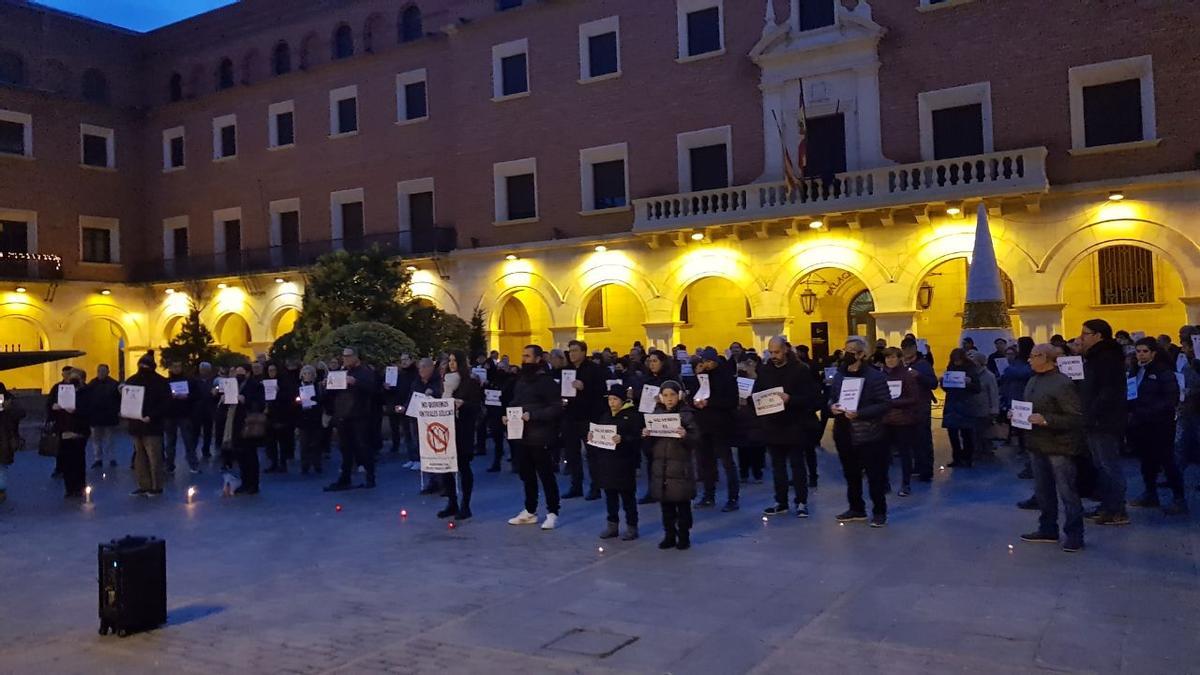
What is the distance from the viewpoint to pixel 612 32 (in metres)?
26.9

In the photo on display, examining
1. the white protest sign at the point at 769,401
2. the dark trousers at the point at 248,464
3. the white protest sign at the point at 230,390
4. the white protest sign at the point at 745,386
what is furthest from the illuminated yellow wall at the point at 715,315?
the white protest sign at the point at 769,401

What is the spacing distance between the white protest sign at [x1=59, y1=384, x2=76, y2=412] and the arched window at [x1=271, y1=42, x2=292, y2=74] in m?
24.2

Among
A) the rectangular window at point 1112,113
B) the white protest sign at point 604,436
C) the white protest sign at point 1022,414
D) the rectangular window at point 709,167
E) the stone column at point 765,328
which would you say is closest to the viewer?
the white protest sign at point 1022,414

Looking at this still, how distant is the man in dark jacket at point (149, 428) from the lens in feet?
41.4

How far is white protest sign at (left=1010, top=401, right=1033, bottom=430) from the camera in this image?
8367mm

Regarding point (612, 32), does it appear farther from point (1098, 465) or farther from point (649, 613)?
point (649, 613)

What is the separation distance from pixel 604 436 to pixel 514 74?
2160cm

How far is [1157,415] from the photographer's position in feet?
32.0

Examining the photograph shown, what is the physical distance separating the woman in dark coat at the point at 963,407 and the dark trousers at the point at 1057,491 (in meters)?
4.53

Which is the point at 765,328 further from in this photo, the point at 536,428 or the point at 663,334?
the point at 536,428

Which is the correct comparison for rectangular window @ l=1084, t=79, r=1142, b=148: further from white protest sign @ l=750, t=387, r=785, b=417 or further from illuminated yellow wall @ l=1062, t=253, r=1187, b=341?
white protest sign @ l=750, t=387, r=785, b=417

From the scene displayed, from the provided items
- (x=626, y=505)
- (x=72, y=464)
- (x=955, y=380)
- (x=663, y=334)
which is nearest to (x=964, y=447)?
(x=955, y=380)

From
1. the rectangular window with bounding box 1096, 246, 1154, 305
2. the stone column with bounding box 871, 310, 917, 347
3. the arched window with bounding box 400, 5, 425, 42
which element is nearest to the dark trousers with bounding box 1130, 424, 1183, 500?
the stone column with bounding box 871, 310, 917, 347

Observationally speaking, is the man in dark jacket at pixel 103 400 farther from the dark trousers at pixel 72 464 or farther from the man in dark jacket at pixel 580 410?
the man in dark jacket at pixel 580 410
